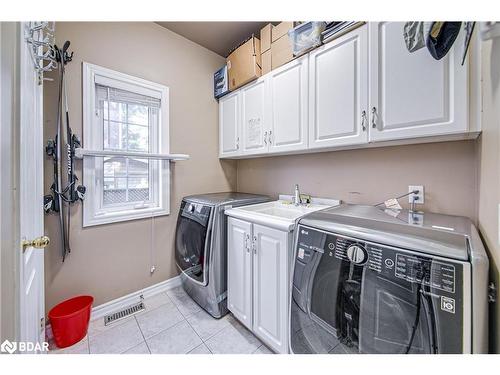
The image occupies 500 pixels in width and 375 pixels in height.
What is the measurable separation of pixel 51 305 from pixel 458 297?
2478 mm

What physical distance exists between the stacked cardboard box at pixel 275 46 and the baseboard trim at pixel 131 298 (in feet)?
8.01

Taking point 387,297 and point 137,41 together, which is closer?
point 387,297

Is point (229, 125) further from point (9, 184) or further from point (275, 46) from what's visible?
point (9, 184)

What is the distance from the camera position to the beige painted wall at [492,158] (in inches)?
26.7

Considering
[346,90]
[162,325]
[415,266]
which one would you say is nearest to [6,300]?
[162,325]

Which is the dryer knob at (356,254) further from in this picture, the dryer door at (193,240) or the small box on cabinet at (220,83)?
the small box on cabinet at (220,83)

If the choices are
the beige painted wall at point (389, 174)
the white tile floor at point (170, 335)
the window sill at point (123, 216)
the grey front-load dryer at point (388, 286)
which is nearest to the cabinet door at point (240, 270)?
the white tile floor at point (170, 335)

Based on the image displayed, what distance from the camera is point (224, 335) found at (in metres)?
1.49

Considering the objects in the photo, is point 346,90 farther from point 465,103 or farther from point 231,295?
point 231,295

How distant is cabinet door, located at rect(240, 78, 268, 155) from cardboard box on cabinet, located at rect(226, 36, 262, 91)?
8 cm

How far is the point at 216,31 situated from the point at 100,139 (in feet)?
5.33

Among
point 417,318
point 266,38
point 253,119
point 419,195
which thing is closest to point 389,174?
point 419,195

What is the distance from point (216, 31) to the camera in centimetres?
206

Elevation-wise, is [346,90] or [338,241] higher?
[346,90]
